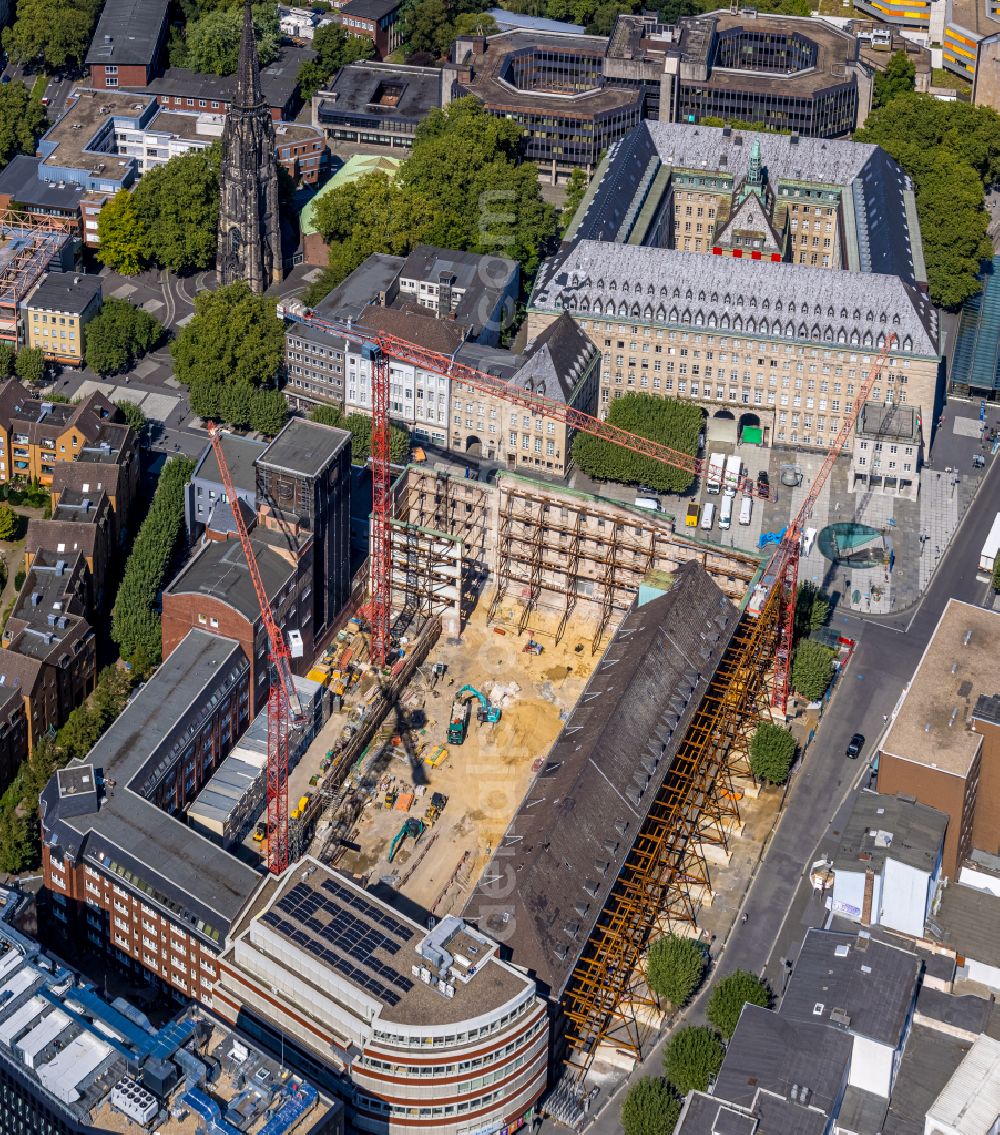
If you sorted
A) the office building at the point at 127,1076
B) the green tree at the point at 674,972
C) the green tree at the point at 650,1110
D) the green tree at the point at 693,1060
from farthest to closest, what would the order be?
the green tree at the point at 674,972 → the green tree at the point at 693,1060 → the green tree at the point at 650,1110 → the office building at the point at 127,1076

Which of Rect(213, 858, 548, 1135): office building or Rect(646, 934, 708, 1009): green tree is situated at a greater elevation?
Rect(213, 858, 548, 1135): office building

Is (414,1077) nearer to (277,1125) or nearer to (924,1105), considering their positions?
(277,1125)

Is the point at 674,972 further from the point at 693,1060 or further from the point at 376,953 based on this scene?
the point at 376,953

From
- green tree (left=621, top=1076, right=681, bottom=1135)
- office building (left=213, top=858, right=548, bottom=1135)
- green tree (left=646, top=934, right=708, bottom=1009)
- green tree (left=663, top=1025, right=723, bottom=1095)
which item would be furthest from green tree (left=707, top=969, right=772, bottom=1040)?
office building (left=213, top=858, right=548, bottom=1135)

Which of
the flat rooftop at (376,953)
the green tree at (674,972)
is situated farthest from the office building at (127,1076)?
the green tree at (674,972)

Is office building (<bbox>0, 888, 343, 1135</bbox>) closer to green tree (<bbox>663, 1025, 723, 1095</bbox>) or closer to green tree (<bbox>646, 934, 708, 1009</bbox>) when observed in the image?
green tree (<bbox>663, 1025, 723, 1095</bbox>)

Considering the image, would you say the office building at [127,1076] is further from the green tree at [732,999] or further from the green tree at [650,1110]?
the green tree at [732,999]

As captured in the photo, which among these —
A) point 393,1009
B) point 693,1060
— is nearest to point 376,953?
point 393,1009
